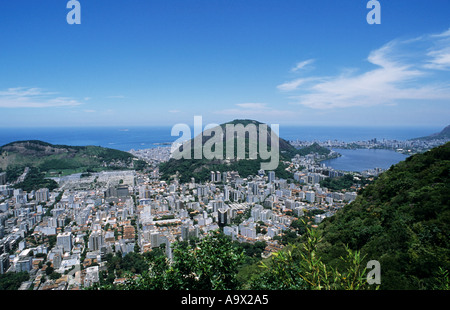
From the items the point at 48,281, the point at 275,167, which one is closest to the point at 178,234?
the point at 48,281

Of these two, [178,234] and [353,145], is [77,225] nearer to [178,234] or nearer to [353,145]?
[178,234]

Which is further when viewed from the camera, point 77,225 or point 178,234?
point 77,225

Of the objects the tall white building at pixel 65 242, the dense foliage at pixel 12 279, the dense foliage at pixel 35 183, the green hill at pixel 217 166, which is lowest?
the dense foliage at pixel 12 279

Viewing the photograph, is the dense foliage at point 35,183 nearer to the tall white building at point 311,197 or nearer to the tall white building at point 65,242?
the tall white building at point 65,242

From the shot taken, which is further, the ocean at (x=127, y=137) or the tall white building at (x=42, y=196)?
the ocean at (x=127, y=137)

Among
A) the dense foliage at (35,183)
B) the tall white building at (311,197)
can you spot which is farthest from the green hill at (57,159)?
the tall white building at (311,197)

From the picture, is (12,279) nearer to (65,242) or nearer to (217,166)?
(65,242)
